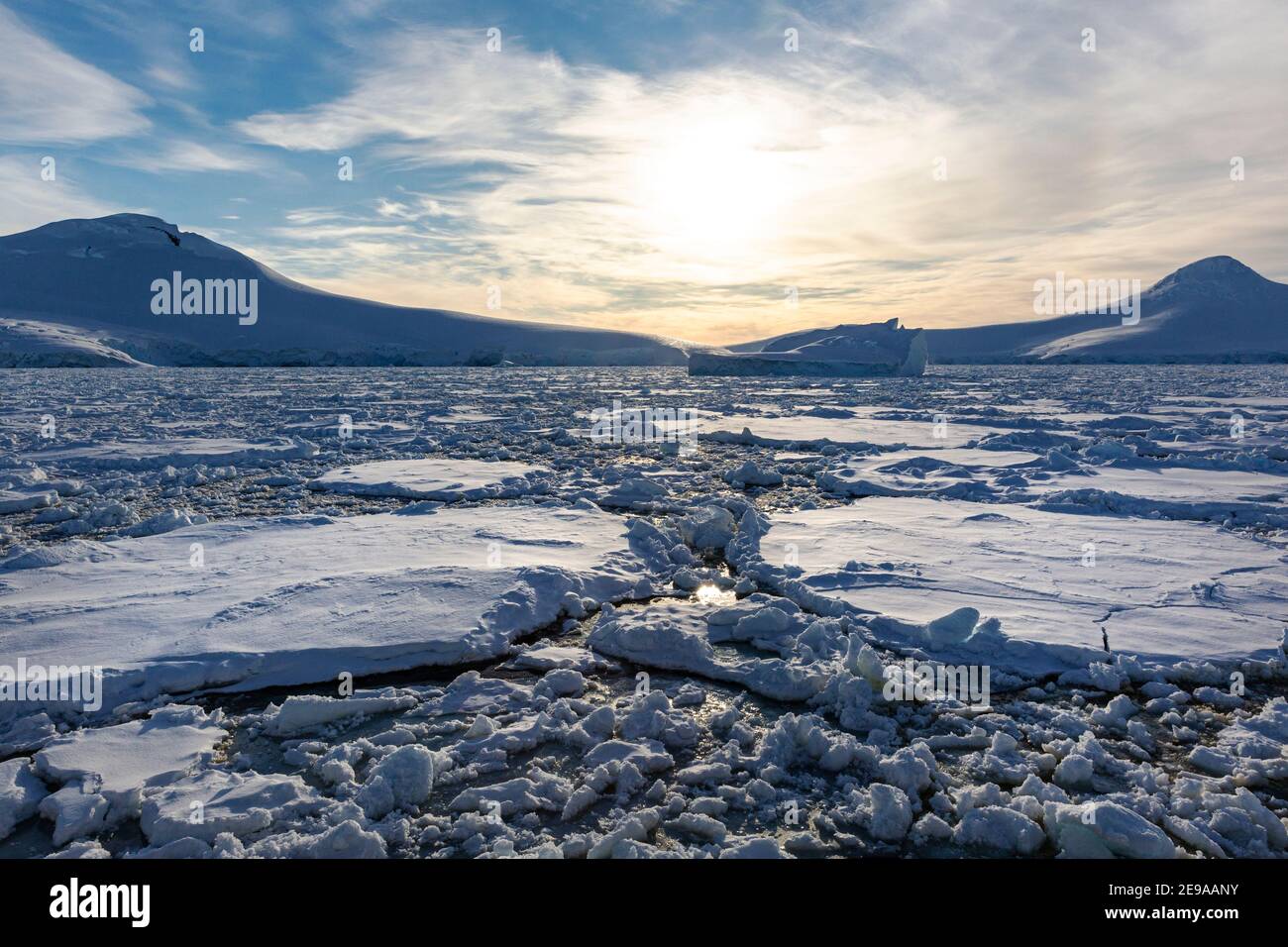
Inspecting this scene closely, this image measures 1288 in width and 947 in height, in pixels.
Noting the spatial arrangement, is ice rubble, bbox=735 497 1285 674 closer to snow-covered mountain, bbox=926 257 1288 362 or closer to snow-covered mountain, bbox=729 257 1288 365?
snow-covered mountain, bbox=729 257 1288 365

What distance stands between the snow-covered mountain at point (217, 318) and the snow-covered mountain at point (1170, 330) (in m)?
42.6

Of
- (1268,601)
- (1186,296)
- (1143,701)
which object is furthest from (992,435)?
(1186,296)

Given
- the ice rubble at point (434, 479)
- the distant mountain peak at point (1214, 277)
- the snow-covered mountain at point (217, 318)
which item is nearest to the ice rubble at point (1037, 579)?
the ice rubble at point (434, 479)

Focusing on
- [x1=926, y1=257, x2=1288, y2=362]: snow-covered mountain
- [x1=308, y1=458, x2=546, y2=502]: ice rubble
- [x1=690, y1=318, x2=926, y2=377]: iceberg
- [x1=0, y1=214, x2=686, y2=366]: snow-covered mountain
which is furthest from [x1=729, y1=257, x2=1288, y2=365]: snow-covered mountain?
[x1=308, y1=458, x2=546, y2=502]: ice rubble

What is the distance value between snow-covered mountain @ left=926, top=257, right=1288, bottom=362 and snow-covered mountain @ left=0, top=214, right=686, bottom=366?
140ft

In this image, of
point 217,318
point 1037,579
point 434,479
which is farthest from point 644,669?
point 217,318

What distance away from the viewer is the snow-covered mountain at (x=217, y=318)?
192 ft

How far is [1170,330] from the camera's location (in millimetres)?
82125

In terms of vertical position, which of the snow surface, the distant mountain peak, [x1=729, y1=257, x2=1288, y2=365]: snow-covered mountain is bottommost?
the snow surface

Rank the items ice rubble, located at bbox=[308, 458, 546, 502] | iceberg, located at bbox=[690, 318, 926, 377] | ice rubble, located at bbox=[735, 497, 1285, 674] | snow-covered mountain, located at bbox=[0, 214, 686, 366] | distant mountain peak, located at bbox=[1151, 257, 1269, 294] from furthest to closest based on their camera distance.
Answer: distant mountain peak, located at bbox=[1151, 257, 1269, 294] < snow-covered mountain, located at bbox=[0, 214, 686, 366] < iceberg, located at bbox=[690, 318, 926, 377] < ice rubble, located at bbox=[308, 458, 546, 502] < ice rubble, located at bbox=[735, 497, 1285, 674]

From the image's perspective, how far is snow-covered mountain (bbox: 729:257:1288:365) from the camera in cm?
7450

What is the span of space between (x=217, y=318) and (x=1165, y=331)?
109 meters

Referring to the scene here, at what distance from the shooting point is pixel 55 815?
2.28 m
